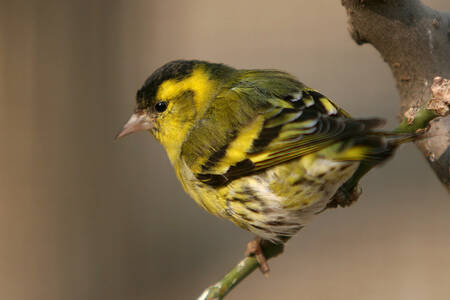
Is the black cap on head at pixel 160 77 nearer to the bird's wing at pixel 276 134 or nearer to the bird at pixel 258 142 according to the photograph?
the bird at pixel 258 142

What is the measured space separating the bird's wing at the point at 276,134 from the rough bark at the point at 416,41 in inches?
14.4

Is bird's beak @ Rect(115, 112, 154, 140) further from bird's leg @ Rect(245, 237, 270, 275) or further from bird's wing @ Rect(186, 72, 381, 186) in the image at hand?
bird's leg @ Rect(245, 237, 270, 275)

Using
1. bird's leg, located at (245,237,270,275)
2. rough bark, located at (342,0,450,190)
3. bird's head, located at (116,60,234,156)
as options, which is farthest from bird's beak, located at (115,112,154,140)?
rough bark, located at (342,0,450,190)

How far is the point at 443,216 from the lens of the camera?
5781mm

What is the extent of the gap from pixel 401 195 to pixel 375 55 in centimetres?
199

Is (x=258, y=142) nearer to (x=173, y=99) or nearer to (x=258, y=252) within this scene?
(x=258, y=252)

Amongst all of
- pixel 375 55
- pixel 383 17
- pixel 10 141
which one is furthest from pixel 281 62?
pixel 383 17

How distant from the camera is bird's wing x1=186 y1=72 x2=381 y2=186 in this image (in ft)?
8.23

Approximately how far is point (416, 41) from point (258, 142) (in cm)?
85

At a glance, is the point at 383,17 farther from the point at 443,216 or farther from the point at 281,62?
the point at 281,62

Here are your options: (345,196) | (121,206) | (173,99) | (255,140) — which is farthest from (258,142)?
(121,206)

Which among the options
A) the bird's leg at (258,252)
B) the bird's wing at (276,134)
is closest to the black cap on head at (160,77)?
the bird's wing at (276,134)

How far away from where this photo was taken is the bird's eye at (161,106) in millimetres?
3211

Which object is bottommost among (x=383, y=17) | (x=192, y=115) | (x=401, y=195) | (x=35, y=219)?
(x=401, y=195)
